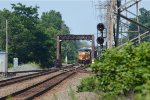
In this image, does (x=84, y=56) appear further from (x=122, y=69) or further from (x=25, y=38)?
(x=122, y=69)

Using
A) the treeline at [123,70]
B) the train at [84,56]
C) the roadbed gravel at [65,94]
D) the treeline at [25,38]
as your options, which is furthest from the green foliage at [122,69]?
the train at [84,56]

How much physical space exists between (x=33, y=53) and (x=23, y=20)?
31.4 feet

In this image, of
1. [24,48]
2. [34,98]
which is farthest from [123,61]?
[24,48]

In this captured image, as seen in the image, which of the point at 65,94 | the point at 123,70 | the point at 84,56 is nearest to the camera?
the point at 123,70

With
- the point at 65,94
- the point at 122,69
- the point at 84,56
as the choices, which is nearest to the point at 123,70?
the point at 122,69

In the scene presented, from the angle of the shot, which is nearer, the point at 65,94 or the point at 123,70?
the point at 123,70

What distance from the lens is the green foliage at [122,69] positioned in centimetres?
1166

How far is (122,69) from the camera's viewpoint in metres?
12.7

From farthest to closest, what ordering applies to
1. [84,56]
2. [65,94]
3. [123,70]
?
[84,56] < [65,94] < [123,70]

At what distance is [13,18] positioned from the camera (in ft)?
262

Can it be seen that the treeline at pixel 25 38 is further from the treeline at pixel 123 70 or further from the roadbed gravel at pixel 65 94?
the treeline at pixel 123 70

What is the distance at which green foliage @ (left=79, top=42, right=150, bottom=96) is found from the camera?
1166 centimetres

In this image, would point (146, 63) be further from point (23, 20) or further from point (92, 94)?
point (23, 20)

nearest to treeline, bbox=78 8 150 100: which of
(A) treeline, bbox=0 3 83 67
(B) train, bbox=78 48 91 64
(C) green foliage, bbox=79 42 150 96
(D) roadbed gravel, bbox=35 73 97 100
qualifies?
(C) green foliage, bbox=79 42 150 96
